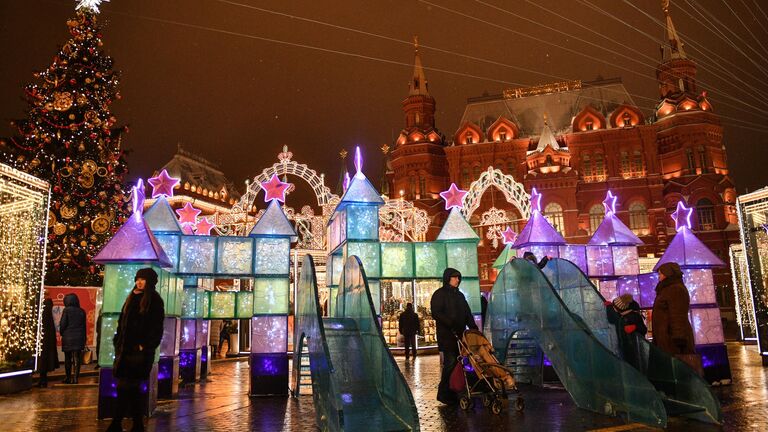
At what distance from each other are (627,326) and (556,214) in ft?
126

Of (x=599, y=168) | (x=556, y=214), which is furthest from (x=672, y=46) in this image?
(x=556, y=214)

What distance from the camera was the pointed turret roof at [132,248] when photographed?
7.84m

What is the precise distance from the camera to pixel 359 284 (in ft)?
23.9

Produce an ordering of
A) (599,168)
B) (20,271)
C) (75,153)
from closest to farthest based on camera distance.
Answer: (20,271)
(75,153)
(599,168)

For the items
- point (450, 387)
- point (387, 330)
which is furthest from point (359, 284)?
point (387, 330)

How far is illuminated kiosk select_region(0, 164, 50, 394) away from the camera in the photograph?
10.3 metres

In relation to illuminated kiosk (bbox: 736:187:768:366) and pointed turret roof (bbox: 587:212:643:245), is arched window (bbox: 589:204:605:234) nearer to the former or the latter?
pointed turret roof (bbox: 587:212:643:245)

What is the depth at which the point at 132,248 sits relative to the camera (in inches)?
311

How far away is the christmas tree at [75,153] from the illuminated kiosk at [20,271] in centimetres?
588

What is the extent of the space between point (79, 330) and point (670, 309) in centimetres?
1145

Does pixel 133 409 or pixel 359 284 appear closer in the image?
pixel 133 409

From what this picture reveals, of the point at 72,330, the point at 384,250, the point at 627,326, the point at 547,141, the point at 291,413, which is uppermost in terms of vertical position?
the point at 547,141

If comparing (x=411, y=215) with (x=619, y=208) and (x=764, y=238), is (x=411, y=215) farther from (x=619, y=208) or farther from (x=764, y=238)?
(x=619, y=208)

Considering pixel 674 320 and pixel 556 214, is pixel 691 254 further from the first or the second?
pixel 556 214
